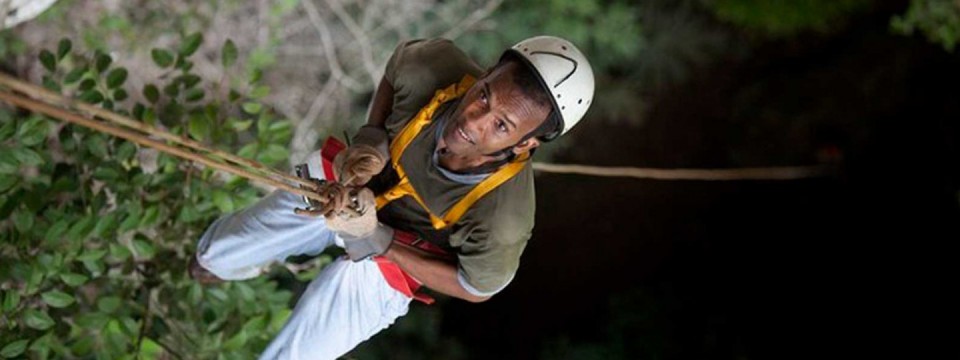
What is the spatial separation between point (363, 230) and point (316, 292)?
13.7 inches

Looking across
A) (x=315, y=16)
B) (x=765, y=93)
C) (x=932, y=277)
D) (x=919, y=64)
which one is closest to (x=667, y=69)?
(x=765, y=93)

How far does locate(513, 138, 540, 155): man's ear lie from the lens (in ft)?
5.76

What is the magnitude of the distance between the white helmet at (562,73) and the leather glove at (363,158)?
30 cm

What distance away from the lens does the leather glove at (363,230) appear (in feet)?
5.67

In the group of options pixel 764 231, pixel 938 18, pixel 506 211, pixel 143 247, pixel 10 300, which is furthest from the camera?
pixel 764 231

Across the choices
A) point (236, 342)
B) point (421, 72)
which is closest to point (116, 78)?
point (236, 342)

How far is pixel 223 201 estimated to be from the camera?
2213 millimetres

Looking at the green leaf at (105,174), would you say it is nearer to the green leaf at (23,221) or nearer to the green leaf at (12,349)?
the green leaf at (23,221)

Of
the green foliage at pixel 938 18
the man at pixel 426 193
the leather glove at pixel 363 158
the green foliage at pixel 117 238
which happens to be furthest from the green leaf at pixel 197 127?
the green foliage at pixel 938 18

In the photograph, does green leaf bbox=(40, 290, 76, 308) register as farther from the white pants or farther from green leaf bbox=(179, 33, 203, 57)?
green leaf bbox=(179, 33, 203, 57)

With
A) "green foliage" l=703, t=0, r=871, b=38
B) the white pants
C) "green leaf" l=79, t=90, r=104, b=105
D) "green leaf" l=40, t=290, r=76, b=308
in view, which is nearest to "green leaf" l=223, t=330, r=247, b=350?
the white pants

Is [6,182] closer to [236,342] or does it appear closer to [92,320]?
[92,320]

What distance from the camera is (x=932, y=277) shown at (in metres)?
4.17

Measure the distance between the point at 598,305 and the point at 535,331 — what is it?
316 mm
